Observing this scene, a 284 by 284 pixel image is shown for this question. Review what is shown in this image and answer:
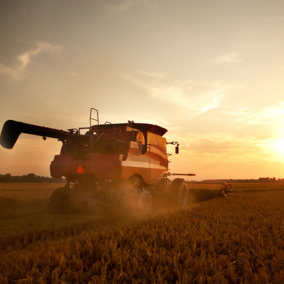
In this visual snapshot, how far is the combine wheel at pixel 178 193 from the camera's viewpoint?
10.1 metres

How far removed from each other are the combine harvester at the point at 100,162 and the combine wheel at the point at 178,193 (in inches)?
56.1

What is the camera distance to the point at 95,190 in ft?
23.0

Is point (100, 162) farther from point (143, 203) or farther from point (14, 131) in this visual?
point (14, 131)

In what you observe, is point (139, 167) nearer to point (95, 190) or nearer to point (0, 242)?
point (95, 190)

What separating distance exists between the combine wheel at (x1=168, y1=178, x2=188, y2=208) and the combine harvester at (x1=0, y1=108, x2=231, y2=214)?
142 centimetres

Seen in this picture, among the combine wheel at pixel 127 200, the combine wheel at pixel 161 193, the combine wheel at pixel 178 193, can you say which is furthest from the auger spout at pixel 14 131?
the combine wheel at pixel 178 193

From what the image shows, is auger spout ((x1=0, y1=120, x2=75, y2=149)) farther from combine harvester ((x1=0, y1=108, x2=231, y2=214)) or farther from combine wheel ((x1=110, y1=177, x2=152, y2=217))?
combine wheel ((x1=110, y1=177, x2=152, y2=217))

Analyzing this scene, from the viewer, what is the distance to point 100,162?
706cm

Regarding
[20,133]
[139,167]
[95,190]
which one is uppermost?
[20,133]

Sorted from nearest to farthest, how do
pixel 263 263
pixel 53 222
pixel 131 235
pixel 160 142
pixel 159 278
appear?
pixel 159 278, pixel 263 263, pixel 131 235, pixel 53 222, pixel 160 142

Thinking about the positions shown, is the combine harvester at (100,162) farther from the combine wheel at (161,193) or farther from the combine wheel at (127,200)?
the combine wheel at (161,193)

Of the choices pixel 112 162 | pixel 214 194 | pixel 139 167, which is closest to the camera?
pixel 112 162

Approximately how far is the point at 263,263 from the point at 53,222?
5.02 meters

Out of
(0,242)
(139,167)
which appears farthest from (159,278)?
(139,167)
